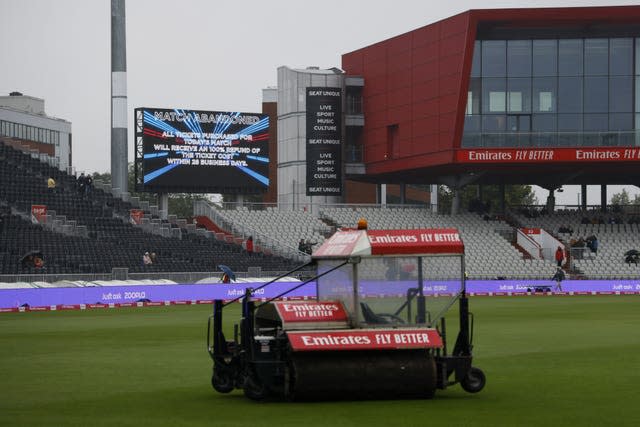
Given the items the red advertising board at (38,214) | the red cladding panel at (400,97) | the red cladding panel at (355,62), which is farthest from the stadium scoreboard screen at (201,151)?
the red cladding panel at (355,62)

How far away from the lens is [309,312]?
643 inches

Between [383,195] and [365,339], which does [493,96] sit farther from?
[365,339]

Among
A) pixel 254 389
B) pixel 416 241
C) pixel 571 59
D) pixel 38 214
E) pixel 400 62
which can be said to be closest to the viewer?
pixel 254 389

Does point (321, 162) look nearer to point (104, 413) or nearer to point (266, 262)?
point (266, 262)

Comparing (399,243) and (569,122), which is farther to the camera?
(569,122)

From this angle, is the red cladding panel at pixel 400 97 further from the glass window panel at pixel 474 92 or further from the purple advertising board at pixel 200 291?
the purple advertising board at pixel 200 291

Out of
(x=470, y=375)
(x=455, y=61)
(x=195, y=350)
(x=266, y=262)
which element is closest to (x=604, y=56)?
(x=455, y=61)

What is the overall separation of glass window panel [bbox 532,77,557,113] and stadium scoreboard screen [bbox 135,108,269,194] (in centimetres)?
1652

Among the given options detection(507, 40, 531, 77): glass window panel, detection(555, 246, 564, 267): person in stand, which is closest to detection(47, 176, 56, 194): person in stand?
detection(507, 40, 531, 77): glass window panel

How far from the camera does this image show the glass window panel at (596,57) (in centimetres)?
7412

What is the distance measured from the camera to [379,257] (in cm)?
1622

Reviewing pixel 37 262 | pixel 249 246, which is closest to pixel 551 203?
pixel 249 246

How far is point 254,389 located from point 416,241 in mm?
2960

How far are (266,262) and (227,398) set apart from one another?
49.0 m
